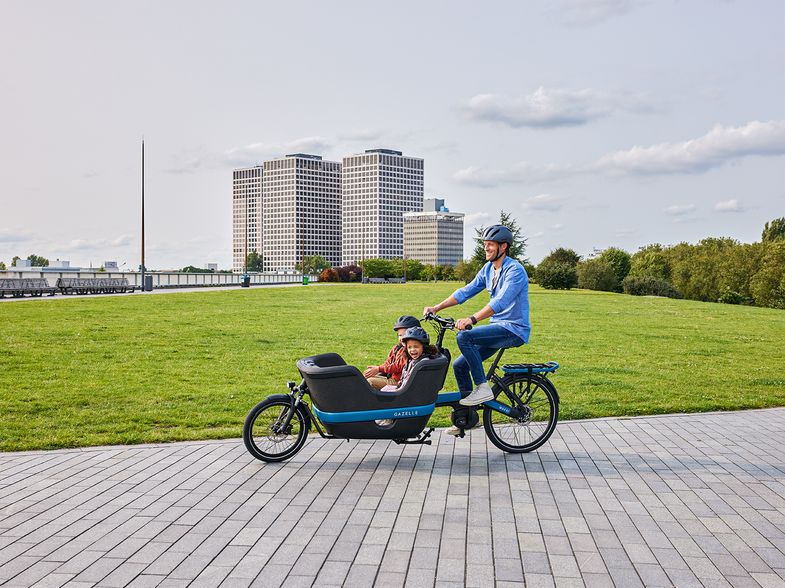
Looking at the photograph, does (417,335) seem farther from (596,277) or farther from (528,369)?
(596,277)

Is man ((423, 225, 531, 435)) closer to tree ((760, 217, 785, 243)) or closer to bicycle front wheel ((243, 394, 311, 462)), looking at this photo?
bicycle front wheel ((243, 394, 311, 462))

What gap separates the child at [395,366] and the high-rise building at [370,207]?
181 m

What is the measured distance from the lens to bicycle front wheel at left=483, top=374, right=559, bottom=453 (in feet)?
21.7

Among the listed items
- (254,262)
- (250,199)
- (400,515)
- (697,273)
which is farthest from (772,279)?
(250,199)

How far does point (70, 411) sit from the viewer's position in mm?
8570

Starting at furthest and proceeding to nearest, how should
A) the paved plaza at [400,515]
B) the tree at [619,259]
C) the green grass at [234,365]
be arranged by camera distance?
the tree at [619,259]
the green grass at [234,365]
the paved plaza at [400,515]

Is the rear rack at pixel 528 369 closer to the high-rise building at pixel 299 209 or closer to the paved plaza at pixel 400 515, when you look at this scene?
the paved plaza at pixel 400 515

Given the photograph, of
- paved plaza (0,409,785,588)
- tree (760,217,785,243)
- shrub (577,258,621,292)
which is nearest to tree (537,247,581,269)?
shrub (577,258,621,292)

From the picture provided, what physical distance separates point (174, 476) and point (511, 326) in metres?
3.16

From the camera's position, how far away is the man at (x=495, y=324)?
6.29m

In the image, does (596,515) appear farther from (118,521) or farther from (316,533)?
(118,521)

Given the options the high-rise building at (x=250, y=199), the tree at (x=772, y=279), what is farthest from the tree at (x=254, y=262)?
the tree at (x=772, y=279)

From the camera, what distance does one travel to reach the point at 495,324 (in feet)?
20.8

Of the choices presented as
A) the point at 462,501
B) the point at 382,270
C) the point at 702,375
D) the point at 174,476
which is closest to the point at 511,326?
the point at 462,501
